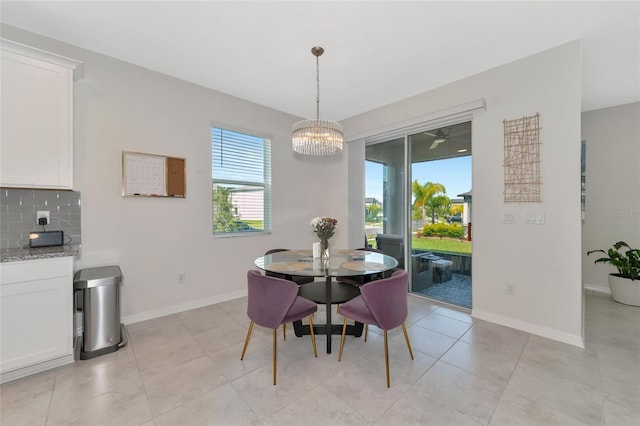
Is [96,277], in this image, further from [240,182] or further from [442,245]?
[442,245]

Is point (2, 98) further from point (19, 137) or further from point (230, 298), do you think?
point (230, 298)

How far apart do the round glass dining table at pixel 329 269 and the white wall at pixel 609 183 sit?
12.1 feet

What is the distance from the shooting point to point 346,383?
6.18 feet

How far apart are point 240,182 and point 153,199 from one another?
112cm

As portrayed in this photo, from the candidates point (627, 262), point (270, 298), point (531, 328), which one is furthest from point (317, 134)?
point (627, 262)

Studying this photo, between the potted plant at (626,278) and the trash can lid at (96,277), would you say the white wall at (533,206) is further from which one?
the trash can lid at (96,277)

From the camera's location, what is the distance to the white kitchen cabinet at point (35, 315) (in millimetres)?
1854

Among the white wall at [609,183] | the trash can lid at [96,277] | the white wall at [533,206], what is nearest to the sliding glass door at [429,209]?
the white wall at [533,206]

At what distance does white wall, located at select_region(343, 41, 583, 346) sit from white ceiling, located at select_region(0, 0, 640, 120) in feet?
0.72

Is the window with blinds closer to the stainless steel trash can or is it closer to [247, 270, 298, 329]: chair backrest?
the stainless steel trash can

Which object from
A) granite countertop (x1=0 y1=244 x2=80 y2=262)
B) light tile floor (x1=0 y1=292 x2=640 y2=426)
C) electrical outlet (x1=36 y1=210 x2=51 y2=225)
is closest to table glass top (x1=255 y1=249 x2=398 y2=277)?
light tile floor (x1=0 y1=292 x2=640 y2=426)

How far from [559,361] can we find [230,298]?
11.5 feet

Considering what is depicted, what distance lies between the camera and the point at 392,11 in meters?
2.11

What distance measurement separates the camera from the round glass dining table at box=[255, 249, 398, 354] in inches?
84.3
